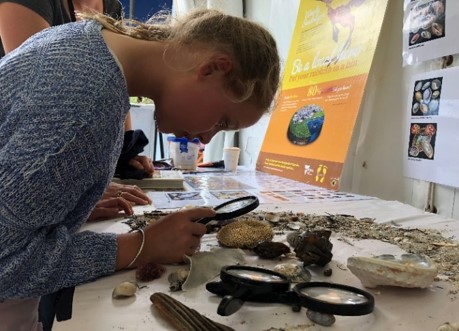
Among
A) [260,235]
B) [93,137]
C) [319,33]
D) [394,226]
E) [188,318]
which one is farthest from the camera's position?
[319,33]

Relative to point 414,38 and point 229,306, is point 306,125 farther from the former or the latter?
point 229,306

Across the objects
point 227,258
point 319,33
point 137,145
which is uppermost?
point 319,33

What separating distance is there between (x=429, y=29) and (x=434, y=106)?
0.19 meters

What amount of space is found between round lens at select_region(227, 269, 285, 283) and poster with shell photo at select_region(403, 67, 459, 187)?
2.20 feet

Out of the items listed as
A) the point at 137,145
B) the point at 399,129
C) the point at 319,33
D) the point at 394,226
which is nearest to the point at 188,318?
the point at 394,226

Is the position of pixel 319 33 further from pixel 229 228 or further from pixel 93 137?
pixel 93 137

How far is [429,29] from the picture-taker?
0.95 meters

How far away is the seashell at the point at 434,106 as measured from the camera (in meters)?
0.93

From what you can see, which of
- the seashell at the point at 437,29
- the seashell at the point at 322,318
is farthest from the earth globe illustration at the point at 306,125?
the seashell at the point at 322,318

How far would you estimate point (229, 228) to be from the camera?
59cm

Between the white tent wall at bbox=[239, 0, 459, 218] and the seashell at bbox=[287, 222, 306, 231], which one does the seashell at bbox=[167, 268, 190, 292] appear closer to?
the seashell at bbox=[287, 222, 306, 231]

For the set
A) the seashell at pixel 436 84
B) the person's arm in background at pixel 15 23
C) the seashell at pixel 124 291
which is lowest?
the seashell at pixel 124 291

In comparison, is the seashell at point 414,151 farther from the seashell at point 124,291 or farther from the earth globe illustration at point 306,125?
the seashell at point 124,291

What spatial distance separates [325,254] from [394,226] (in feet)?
0.98
